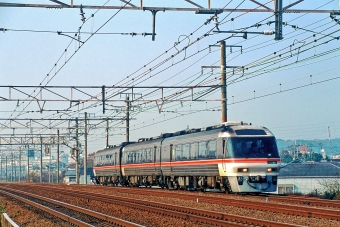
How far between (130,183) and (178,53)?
19112 mm

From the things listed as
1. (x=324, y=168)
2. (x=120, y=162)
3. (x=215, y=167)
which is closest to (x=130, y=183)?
(x=120, y=162)

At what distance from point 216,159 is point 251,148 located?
1.91 metres

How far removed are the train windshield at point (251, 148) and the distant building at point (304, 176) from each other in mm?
17836

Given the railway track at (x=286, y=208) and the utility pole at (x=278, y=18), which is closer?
the railway track at (x=286, y=208)

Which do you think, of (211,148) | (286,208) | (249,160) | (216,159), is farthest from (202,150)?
(286,208)

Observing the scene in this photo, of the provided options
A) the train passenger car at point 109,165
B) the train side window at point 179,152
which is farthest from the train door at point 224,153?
the train passenger car at point 109,165

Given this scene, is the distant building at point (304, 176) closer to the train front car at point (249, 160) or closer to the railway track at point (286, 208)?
the train front car at point (249, 160)

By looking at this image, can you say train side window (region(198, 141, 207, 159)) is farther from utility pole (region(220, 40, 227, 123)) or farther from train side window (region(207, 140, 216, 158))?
utility pole (region(220, 40, 227, 123))

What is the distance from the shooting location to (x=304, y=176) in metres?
54.9

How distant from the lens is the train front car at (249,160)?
1050 inches

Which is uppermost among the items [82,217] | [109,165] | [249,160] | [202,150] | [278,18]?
[278,18]

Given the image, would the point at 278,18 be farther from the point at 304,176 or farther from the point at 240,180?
the point at 304,176

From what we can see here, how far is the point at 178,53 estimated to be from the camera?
28312mm

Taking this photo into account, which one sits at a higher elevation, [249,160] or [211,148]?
[211,148]
